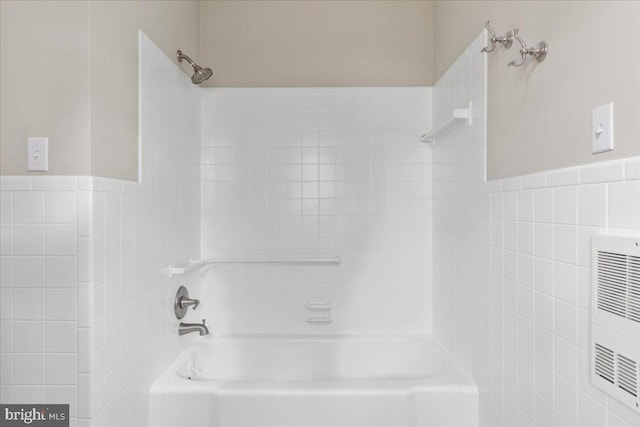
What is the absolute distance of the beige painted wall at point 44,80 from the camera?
1354 mm

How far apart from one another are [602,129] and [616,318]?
0.44 meters

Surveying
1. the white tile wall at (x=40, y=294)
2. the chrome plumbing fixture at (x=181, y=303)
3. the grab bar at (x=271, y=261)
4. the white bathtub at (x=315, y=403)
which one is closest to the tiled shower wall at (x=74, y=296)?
the white tile wall at (x=40, y=294)

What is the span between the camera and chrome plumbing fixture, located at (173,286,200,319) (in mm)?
2235

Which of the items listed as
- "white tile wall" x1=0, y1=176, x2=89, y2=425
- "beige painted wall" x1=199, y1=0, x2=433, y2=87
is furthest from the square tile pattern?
"beige painted wall" x1=199, y1=0, x2=433, y2=87

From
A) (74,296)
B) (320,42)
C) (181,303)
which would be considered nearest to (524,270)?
(74,296)

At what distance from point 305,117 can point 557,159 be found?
5.63ft

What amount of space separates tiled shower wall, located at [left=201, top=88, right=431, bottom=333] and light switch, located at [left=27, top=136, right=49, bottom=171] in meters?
1.36

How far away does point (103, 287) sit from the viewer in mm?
1462

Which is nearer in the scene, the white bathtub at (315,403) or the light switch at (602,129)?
the light switch at (602,129)

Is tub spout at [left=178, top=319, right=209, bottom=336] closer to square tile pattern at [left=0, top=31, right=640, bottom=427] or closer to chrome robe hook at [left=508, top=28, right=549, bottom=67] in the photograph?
square tile pattern at [left=0, top=31, right=640, bottom=427]

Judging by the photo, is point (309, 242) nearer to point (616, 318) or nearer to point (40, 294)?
point (40, 294)

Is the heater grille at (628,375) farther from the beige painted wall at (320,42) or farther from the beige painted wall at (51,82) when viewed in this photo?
the beige painted wall at (320,42)

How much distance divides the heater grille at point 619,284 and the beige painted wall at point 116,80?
4.85 ft
